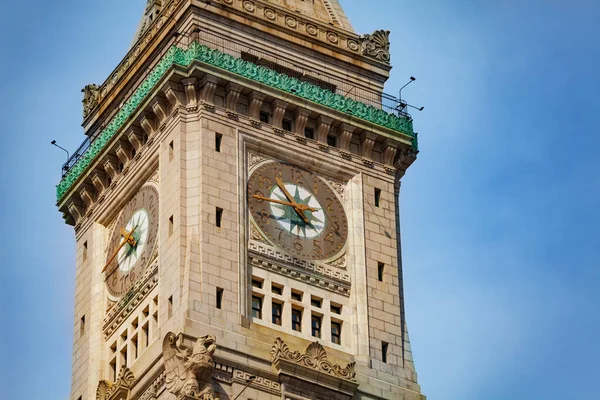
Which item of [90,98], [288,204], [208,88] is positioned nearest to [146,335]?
[288,204]

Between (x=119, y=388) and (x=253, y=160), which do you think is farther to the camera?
(x=253, y=160)

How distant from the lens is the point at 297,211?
93.5 meters

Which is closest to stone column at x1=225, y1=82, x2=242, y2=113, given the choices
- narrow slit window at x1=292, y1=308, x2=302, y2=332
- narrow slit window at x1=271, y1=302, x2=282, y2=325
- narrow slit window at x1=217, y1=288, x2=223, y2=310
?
narrow slit window at x1=271, y1=302, x2=282, y2=325

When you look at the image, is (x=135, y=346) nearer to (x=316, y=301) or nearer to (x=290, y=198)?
(x=316, y=301)

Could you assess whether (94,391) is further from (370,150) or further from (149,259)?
(370,150)

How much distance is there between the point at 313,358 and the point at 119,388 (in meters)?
7.75

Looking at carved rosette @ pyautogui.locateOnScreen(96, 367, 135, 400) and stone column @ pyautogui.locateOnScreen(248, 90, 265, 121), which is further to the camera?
stone column @ pyautogui.locateOnScreen(248, 90, 265, 121)

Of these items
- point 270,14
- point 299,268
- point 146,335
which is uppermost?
point 270,14

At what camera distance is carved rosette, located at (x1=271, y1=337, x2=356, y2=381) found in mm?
88375

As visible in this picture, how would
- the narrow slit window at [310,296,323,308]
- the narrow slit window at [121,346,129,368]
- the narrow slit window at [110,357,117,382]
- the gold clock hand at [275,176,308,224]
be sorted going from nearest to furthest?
the narrow slit window at [310,296,323,308], the narrow slit window at [121,346,129,368], the narrow slit window at [110,357,117,382], the gold clock hand at [275,176,308,224]

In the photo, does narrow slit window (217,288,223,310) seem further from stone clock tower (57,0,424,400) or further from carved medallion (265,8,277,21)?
carved medallion (265,8,277,21)

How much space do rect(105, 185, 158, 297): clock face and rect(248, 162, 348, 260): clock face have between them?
4335 millimetres

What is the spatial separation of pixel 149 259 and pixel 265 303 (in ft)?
17.7

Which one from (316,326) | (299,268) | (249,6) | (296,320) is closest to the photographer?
(296,320)
